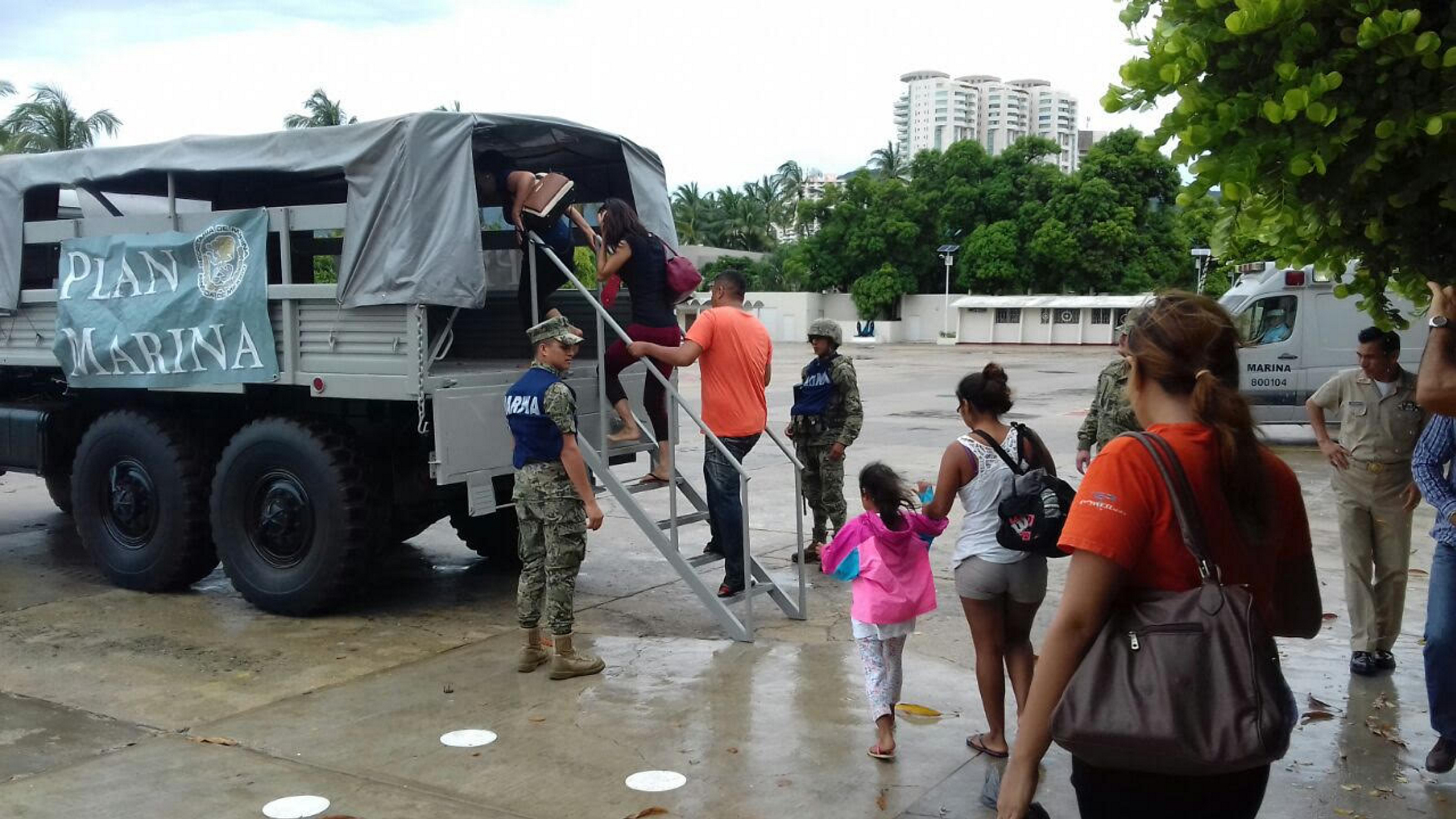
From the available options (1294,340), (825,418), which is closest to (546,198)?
(825,418)

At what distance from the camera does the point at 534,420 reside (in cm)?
590

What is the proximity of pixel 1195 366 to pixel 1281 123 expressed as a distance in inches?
32.3

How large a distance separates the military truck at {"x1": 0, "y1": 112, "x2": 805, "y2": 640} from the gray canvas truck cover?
1 cm

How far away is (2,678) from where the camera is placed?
20.1 feet

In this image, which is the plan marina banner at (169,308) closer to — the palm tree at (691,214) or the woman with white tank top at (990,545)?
the woman with white tank top at (990,545)

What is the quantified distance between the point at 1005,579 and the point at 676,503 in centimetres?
274

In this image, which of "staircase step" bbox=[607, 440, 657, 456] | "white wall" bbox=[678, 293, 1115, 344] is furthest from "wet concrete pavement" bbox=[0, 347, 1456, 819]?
"white wall" bbox=[678, 293, 1115, 344]

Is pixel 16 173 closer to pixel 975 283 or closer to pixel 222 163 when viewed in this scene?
pixel 222 163

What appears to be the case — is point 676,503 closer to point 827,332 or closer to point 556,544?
point 556,544

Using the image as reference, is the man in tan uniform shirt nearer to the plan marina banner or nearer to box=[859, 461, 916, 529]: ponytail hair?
box=[859, 461, 916, 529]: ponytail hair

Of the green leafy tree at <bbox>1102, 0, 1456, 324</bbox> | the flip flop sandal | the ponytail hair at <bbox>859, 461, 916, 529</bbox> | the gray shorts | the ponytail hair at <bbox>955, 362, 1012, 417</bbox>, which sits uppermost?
the green leafy tree at <bbox>1102, 0, 1456, 324</bbox>

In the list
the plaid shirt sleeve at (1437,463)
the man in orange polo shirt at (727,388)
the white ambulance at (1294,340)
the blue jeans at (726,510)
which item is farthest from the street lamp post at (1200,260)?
the plaid shirt sleeve at (1437,463)

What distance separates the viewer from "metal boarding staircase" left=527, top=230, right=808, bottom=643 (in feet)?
21.3

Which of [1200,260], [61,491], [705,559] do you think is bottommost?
[61,491]
